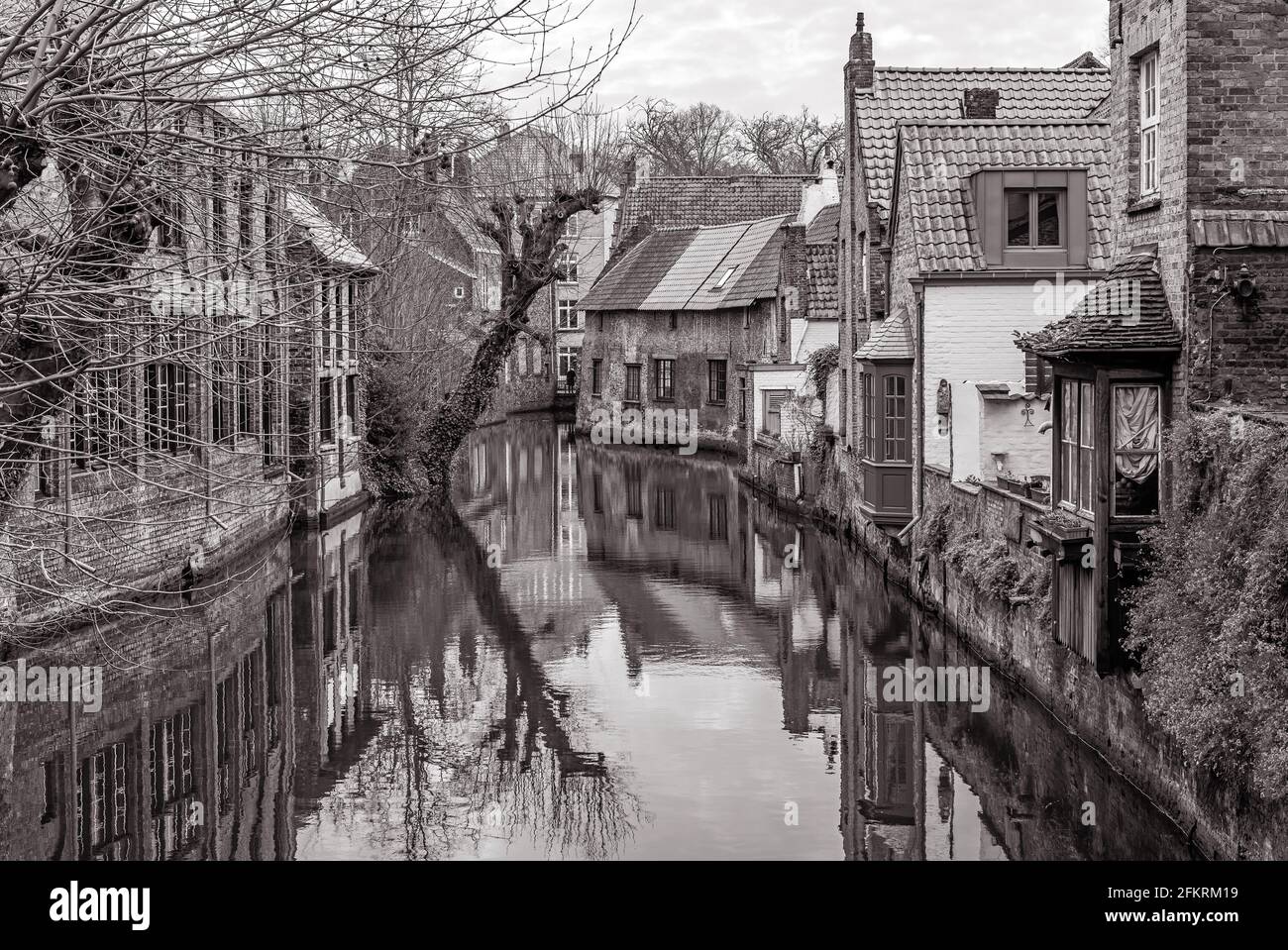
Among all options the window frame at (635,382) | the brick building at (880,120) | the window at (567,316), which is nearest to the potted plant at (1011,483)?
the brick building at (880,120)

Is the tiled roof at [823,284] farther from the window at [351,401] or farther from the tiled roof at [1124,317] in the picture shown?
the tiled roof at [1124,317]

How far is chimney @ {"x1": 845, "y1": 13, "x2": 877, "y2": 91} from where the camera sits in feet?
96.9

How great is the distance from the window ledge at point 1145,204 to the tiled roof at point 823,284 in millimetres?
25088

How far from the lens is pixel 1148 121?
13.5 m

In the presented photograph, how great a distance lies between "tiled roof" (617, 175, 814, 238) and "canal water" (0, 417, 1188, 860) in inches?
1337

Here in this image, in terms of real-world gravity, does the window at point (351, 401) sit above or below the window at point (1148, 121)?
below

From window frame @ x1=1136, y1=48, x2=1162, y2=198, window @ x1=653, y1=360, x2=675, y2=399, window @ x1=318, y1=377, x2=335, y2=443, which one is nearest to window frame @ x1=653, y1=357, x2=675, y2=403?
window @ x1=653, y1=360, x2=675, y2=399

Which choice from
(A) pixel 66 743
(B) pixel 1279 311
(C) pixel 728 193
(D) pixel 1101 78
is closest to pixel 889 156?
(D) pixel 1101 78

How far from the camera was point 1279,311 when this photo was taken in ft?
37.9

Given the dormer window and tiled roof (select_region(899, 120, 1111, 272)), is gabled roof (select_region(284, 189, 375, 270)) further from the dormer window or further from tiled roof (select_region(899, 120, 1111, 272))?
the dormer window

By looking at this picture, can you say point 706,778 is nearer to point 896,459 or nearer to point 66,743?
point 66,743

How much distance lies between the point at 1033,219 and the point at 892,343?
267cm

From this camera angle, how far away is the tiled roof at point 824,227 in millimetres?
40406

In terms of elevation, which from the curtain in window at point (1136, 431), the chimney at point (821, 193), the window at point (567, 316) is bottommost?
the curtain in window at point (1136, 431)
